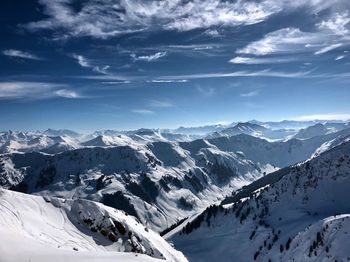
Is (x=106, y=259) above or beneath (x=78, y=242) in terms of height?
above

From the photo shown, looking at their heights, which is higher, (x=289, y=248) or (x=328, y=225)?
(x=328, y=225)

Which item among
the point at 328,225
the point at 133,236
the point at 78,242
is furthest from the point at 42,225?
the point at 328,225

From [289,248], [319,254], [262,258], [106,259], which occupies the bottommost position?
[262,258]

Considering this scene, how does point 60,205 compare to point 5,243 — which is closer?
point 5,243

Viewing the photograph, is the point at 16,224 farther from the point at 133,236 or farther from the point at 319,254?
the point at 319,254

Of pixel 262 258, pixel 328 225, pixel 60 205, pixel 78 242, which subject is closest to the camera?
pixel 78 242

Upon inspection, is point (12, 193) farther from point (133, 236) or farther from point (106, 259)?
point (106, 259)

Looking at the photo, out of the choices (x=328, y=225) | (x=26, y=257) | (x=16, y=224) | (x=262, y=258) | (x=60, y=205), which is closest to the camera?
(x=26, y=257)

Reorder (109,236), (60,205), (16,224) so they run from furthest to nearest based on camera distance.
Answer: (60,205)
(109,236)
(16,224)

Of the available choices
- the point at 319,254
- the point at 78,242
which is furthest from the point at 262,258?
the point at 78,242
